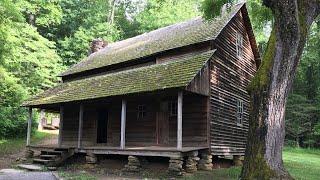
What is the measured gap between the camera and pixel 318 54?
1630 inches

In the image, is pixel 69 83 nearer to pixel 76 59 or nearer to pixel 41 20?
pixel 41 20

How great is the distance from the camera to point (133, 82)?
17500mm

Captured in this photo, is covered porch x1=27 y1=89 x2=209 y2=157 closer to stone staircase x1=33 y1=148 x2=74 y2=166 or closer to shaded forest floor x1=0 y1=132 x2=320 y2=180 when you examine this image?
stone staircase x1=33 y1=148 x2=74 y2=166

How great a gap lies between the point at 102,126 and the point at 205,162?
7.55 m

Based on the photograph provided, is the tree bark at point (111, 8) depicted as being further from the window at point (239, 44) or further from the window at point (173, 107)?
the window at point (173, 107)

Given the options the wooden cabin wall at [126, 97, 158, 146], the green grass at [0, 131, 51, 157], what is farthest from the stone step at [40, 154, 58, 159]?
the green grass at [0, 131, 51, 157]

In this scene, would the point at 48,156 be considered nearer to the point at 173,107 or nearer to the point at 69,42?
the point at 173,107

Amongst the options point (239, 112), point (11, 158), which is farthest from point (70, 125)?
point (239, 112)

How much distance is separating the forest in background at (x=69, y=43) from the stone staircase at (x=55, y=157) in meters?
6.22

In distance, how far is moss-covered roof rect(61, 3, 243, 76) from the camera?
1841cm

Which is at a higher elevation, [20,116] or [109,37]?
[109,37]

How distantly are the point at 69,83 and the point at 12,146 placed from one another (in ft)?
19.0

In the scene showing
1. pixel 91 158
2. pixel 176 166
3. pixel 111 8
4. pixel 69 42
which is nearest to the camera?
pixel 176 166

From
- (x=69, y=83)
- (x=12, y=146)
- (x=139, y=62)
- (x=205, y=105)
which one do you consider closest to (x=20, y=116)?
(x=12, y=146)
